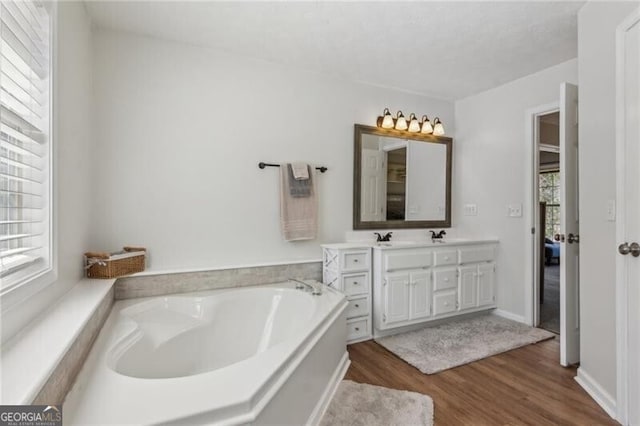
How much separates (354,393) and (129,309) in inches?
57.4

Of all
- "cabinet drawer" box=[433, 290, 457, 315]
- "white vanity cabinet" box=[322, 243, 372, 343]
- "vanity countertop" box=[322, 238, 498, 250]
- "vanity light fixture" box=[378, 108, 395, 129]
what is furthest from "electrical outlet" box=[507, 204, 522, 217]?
"white vanity cabinet" box=[322, 243, 372, 343]

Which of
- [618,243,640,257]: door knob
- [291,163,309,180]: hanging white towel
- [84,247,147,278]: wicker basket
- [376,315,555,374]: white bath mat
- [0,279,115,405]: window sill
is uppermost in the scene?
[291,163,309,180]: hanging white towel

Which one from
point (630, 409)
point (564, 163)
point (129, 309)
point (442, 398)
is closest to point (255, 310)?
point (129, 309)

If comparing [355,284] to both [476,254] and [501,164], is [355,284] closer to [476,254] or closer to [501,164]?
[476,254]

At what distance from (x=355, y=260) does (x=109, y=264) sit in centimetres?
178

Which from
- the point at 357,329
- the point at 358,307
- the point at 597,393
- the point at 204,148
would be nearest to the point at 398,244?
the point at 358,307

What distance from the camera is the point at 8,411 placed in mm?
796

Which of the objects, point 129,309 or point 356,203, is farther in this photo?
point 356,203

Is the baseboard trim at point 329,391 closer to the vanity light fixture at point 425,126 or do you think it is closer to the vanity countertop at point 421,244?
the vanity countertop at point 421,244

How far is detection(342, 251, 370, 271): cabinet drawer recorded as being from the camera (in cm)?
270

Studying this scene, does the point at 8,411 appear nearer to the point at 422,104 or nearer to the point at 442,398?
the point at 442,398

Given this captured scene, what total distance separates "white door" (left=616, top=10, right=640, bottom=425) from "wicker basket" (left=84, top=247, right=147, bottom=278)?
2859 millimetres

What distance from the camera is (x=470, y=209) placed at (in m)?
3.60

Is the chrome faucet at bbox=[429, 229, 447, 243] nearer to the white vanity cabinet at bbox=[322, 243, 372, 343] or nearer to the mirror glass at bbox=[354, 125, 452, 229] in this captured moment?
the mirror glass at bbox=[354, 125, 452, 229]
